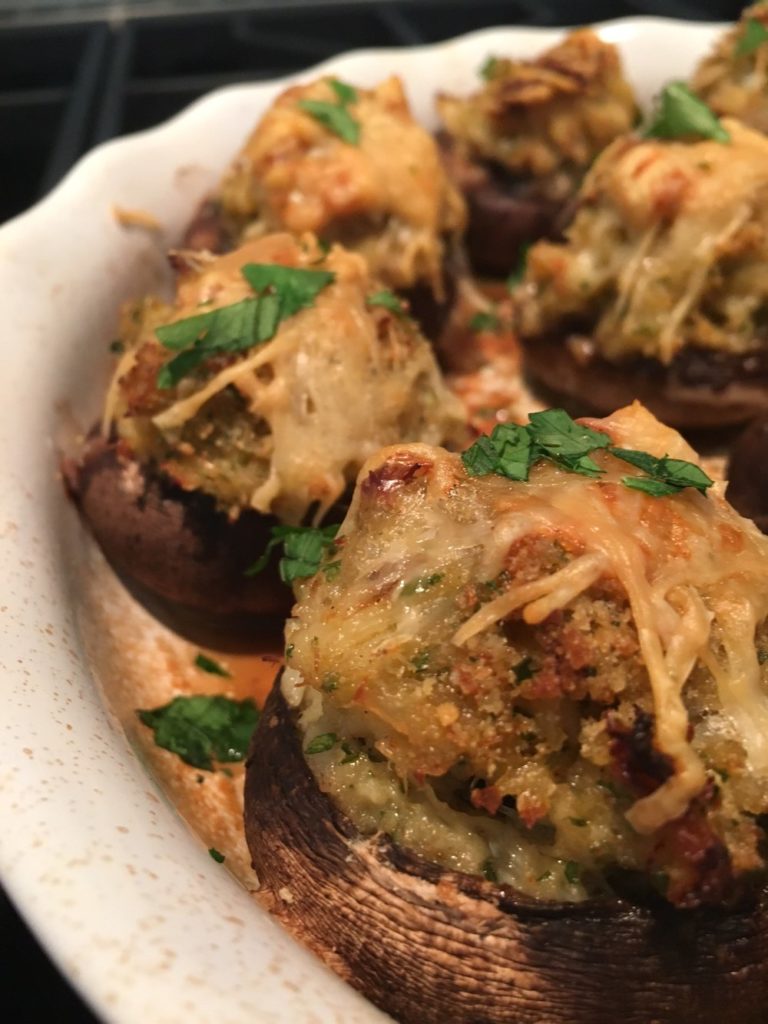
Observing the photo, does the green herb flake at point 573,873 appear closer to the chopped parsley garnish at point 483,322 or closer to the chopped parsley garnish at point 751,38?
the chopped parsley garnish at point 483,322

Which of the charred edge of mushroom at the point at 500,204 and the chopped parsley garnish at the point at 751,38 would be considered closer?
the chopped parsley garnish at the point at 751,38

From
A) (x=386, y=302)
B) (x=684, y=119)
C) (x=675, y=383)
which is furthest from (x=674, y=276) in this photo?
(x=386, y=302)

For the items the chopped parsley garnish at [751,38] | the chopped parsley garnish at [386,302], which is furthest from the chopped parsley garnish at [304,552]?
the chopped parsley garnish at [751,38]

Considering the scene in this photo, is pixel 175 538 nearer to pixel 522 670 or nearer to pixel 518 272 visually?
pixel 522 670

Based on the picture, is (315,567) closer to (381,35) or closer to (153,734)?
(153,734)

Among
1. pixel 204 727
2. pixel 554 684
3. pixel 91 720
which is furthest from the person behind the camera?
pixel 204 727

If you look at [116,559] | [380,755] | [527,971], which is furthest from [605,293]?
[527,971]
